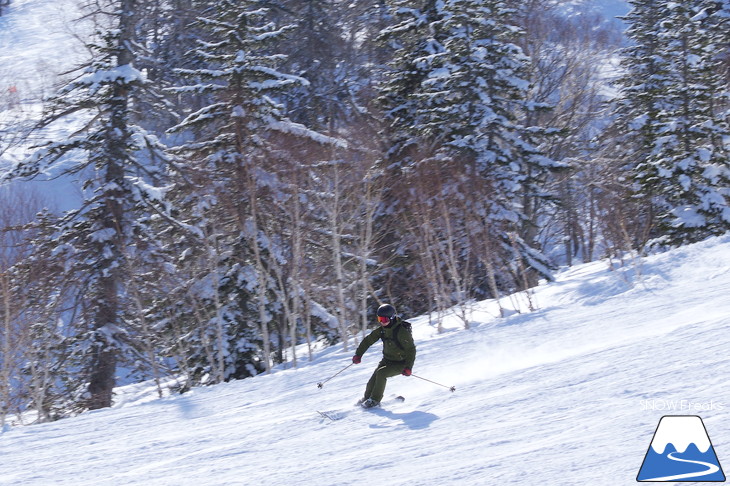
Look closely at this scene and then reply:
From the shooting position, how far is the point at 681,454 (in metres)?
6.52

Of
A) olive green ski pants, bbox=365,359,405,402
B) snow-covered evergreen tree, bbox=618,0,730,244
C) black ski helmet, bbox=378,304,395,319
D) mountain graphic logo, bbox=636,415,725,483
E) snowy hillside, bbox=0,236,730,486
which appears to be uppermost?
snow-covered evergreen tree, bbox=618,0,730,244

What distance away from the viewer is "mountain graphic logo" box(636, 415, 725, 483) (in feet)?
19.7

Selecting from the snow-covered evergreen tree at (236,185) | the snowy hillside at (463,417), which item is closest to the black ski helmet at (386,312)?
the snowy hillside at (463,417)

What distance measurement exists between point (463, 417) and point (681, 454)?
271 cm

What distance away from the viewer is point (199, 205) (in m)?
17.2

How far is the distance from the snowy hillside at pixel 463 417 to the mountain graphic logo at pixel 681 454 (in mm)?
131

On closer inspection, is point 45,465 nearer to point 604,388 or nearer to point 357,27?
point 604,388

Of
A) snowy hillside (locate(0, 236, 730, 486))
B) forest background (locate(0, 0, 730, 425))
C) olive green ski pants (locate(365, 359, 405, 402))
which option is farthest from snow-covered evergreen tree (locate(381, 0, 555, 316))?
olive green ski pants (locate(365, 359, 405, 402))

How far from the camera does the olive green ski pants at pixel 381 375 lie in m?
9.17

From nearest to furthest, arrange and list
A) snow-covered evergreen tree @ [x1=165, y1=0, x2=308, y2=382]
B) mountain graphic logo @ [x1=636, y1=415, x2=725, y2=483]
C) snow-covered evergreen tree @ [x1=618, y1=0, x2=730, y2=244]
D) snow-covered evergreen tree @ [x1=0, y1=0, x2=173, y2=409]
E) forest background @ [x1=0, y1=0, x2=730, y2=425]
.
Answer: mountain graphic logo @ [x1=636, y1=415, x2=725, y2=483], forest background @ [x1=0, y1=0, x2=730, y2=425], snow-covered evergreen tree @ [x1=618, y1=0, x2=730, y2=244], snow-covered evergreen tree @ [x1=0, y1=0, x2=173, y2=409], snow-covered evergreen tree @ [x1=165, y1=0, x2=308, y2=382]

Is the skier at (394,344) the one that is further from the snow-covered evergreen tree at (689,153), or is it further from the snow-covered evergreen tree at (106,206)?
the snow-covered evergreen tree at (689,153)

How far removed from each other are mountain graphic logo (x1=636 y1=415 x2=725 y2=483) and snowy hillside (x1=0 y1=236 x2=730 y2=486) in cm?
13

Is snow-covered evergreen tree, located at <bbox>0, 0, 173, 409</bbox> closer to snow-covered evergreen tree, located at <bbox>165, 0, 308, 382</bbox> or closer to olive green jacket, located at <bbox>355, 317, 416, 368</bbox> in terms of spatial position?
snow-covered evergreen tree, located at <bbox>165, 0, 308, 382</bbox>

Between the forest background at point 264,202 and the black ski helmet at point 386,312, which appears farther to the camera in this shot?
the forest background at point 264,202
